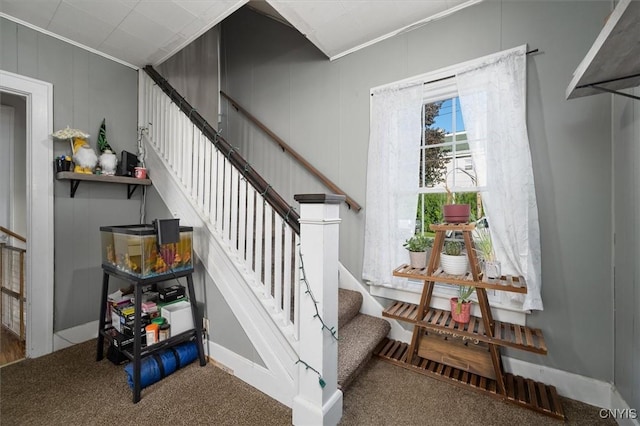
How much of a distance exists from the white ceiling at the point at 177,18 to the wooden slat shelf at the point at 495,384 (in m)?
2.52

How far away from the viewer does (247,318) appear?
1679 mm

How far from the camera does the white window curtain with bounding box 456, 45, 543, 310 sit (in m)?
1.64

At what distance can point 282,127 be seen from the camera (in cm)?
288

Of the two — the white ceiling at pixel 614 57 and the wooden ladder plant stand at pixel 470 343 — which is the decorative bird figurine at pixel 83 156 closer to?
the wooden ladder plant stand at pixel 470 343

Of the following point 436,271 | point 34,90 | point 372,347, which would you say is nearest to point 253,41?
point 34,90

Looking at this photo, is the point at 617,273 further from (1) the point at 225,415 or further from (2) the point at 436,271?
(1) the point at 225,415

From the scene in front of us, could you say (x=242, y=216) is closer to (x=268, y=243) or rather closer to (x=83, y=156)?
(x=268, y=243)

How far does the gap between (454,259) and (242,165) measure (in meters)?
1.53

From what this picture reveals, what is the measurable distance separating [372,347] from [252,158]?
240 cm

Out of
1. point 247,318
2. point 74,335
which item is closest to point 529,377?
point 247,318

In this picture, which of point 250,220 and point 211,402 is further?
point 250,220

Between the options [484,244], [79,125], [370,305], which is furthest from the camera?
[370,305]

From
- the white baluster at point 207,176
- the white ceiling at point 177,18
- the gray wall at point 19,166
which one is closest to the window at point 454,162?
the white ceiling at point 177,18

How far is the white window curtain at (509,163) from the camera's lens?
1638mm
